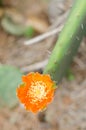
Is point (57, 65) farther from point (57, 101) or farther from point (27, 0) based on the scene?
point (27, 0)

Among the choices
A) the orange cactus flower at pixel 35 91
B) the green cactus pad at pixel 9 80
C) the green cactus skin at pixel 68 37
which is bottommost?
the orange cactus flower at pixel 35 91

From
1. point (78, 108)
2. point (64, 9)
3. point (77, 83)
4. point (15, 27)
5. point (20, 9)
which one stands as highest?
point (20, 9)

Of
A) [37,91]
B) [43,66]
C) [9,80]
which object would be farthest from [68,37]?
[43,66]

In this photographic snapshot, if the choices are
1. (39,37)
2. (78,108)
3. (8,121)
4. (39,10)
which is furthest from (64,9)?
(8,121)

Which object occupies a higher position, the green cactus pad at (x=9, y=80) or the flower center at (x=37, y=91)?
the green cactus pad at (x=9, y=80)

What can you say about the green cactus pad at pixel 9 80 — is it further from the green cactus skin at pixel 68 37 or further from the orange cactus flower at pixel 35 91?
the orange cactus flower at pixel 35 91

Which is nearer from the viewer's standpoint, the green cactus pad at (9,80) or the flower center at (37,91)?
the flower center at (37,91)

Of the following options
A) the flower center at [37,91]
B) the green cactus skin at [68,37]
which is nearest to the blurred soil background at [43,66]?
the green cactus skin at [68,37]
